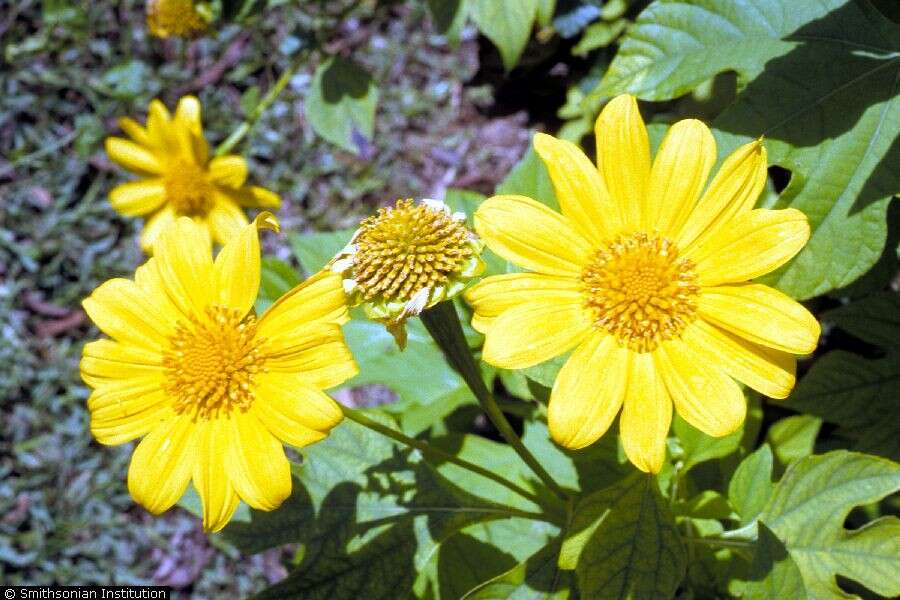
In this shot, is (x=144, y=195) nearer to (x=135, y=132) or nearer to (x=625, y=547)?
(x=135, y=132)

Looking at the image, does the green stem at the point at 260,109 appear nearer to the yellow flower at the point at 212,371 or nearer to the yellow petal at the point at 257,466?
the yellow flower at the point at 212,371

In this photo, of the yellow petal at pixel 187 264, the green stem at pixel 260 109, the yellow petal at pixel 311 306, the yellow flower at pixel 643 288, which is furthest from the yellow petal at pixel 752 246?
the green stem at pixel 260 109

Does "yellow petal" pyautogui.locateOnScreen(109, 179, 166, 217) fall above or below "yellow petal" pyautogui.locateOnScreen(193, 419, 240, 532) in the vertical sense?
above

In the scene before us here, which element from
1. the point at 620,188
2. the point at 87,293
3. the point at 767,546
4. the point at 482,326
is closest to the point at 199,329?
the point at 482,326

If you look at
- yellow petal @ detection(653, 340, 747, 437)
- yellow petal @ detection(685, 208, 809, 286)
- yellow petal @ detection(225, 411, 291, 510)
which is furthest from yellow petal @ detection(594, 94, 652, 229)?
yellow petal @ detection(225, 411, 291, 510)

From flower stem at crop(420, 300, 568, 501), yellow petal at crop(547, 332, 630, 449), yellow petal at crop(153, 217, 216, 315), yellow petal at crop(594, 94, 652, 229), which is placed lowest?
yellow petal at crop(547, 332, 630, 449)

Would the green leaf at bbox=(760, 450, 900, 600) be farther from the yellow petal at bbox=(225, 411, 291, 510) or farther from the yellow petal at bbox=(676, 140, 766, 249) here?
the yellow petal at bbox=(225, 411, 291, 510)
